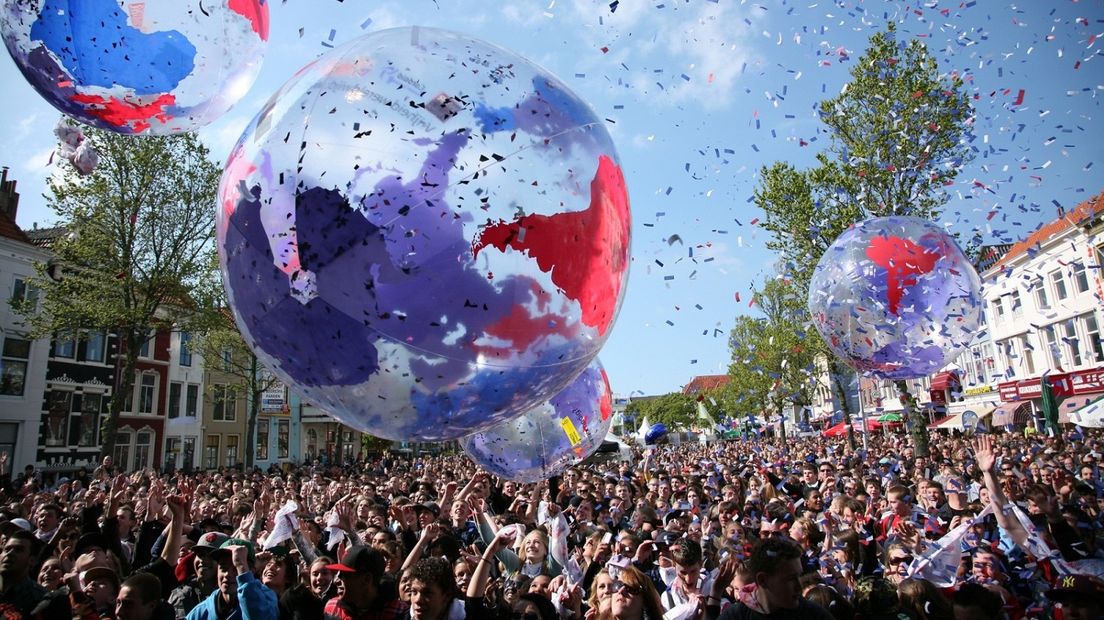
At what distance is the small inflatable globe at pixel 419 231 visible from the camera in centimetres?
260

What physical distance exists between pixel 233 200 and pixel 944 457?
17803 mm

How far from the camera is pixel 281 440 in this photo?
5272cm

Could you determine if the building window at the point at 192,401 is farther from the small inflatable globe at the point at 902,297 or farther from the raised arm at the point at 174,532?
the small inflatable globe at the point at 902,297

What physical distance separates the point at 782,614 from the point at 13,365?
→ 3637 cm

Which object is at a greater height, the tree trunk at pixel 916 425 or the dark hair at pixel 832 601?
the tree trunk at pixel 916 425

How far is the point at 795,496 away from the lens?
11047 mm

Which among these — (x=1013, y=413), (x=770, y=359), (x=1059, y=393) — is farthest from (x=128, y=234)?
(x=1013, y=413)

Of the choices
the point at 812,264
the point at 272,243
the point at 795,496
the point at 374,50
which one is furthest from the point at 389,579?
the point at 812,264

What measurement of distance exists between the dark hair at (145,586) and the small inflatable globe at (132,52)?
2.90 meters

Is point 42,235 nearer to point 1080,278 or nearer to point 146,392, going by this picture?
point 146,392

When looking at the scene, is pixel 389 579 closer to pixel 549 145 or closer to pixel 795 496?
pixel 549 145

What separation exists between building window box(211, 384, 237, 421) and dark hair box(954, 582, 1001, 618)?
1799 inches

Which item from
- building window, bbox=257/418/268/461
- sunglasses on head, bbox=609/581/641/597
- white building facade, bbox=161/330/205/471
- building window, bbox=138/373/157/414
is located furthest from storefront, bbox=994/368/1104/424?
building window, bbox=257/418/268/461

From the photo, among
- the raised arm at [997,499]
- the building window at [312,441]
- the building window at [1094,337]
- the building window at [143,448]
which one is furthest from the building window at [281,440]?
the raised arm at [997,499]
